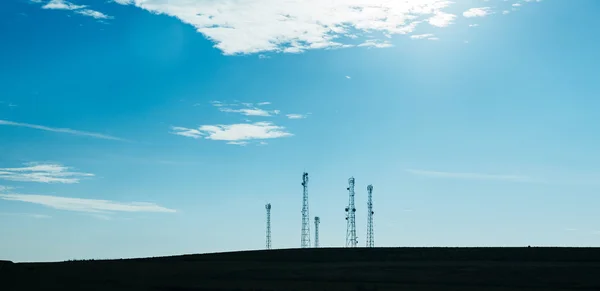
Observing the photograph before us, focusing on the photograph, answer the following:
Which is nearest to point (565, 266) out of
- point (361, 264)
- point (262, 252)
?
point (361, 264)

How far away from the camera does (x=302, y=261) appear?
75875 mm

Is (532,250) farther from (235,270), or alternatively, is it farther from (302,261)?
(235,270)

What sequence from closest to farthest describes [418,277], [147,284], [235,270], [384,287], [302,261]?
[384,287] < [147,284] < [418,277] < [235,270] < [302,261]

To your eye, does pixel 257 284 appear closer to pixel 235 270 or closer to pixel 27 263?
pixel 235 270

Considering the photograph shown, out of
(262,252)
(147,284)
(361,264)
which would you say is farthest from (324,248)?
(147,284)

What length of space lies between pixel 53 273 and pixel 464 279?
115 feet

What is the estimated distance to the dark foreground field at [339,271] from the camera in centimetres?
4975

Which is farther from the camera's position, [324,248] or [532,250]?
[324,248]

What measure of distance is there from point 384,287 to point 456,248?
36460 millimetres

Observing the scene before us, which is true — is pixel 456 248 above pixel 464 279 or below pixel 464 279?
above

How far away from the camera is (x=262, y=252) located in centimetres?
8306

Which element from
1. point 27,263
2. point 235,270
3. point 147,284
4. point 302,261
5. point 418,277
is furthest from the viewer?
point 302,261

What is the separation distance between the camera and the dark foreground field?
49.8m

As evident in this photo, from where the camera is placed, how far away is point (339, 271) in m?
60.9
